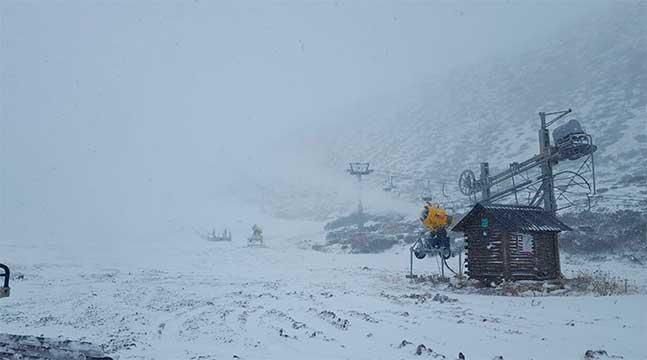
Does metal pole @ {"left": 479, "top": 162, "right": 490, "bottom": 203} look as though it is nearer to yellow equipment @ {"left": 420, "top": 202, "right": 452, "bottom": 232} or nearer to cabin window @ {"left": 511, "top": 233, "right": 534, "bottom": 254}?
yellow equipment @ {"left": 420, "top": 202, "right": 452, "bottom": 232}

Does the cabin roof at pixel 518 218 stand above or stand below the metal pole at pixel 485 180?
below

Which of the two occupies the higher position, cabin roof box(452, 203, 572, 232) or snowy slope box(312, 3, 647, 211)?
snowy slope box(312, 3, 647, 211)

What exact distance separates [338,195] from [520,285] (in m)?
54.9

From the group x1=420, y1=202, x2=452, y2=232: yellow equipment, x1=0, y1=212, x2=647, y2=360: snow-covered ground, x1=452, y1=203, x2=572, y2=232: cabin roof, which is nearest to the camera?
x1=0, y1=212, x2=647, y2=360: snow-covered ground

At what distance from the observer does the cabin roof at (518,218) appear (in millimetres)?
19703

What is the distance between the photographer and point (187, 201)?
8631 centimetres

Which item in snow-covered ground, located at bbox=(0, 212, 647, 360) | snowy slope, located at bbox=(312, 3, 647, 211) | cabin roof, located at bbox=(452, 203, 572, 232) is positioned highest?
snowy slope, located at bbox=(312, 3, 647, 211)

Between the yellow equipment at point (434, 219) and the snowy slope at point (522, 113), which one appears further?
the snowy slope at point (522, 113)

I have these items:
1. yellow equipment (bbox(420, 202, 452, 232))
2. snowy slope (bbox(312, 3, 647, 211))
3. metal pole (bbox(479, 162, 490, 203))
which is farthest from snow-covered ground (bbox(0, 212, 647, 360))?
snowy slope (bbox(312, 3, 647, 211))

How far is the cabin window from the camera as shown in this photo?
19.8 meters

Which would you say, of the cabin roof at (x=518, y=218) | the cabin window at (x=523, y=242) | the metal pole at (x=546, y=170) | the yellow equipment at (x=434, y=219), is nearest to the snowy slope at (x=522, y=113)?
the metal pole at (x=546, y=170)

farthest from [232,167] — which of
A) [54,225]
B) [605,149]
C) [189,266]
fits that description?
[189,266]

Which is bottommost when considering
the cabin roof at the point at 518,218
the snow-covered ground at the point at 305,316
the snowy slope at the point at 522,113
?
the snow-covered ground at the point at 305,316

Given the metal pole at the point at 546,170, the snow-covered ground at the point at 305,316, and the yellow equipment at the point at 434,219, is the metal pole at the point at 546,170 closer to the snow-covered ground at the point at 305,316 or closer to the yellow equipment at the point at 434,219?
the snow-covered ground at the point at 305,316
